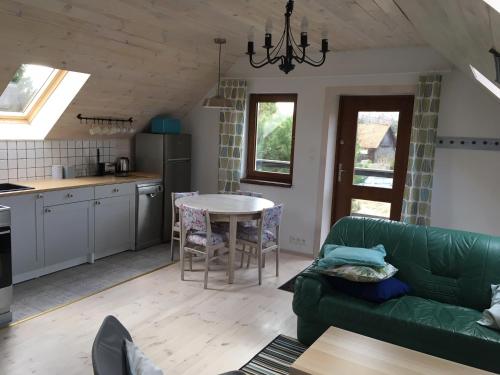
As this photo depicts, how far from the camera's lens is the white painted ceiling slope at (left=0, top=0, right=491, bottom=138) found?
303cm

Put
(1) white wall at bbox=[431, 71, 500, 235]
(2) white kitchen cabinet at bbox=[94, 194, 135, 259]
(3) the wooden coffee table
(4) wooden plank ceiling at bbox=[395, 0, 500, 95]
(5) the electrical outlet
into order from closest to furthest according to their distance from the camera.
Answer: (4) wooden plank ceiling at bbox=[395, 0, 500, 95]
(3) the wooden coffee table
(1) white wall at bbox=[431, 71, 500, 235]
(2) white kitchen cabinet at bbox=[94, 194, 135, 259]
(5) the electrical outlet

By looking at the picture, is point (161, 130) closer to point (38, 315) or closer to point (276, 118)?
point (276, 118)

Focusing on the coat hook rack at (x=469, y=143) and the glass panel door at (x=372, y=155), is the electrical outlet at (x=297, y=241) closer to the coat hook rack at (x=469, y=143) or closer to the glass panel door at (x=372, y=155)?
the glass panel door at (x=372, y=155)

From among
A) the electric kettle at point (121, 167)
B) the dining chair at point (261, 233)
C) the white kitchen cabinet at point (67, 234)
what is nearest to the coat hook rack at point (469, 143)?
the dining chair at point (261, 233)

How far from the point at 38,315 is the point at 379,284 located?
8.40 feet

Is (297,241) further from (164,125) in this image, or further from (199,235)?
(164,125)

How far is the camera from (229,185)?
5.45 m

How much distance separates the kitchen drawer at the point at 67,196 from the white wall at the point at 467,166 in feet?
11.9

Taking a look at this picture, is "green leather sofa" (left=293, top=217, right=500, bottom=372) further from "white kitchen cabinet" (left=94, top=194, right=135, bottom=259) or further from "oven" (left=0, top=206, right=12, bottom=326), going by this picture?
"white kitchen cabinet" (left=94, top=194, right=135, bottom=259)

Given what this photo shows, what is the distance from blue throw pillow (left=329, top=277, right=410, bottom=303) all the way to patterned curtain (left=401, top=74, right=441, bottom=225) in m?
1.59

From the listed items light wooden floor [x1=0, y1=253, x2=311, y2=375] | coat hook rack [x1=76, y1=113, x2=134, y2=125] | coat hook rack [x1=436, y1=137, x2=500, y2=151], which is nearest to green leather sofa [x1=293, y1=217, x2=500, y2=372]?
light wooden floor [x1=0, y1=253, x2=311, y2=375]

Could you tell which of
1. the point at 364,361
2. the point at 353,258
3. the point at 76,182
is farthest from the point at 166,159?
the point at 364,361

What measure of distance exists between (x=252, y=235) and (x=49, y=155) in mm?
2410

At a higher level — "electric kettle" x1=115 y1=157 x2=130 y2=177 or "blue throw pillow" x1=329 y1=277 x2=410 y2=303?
"electric kettle" x1=115 y1=157 x2=130 y2=177
